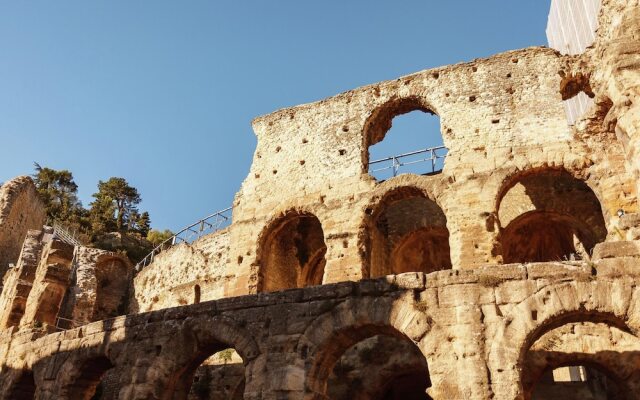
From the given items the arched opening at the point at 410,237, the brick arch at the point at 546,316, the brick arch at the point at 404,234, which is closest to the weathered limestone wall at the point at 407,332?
the brick arch at the point at 546,316

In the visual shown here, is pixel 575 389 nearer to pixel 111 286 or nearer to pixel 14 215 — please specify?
pixel 111 286

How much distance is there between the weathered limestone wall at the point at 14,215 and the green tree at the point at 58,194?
5662mm

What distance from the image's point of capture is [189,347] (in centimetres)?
1017

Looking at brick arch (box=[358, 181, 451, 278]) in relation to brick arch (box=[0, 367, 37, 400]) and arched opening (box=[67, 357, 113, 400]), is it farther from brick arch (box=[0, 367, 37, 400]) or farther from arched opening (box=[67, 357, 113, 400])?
brick arch (box=[0, 367, 37, 400])

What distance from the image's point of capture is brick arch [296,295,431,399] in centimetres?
856

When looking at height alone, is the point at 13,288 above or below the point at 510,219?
below

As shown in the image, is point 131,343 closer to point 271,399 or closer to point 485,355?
point 271,399

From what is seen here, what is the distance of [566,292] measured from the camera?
7898mm

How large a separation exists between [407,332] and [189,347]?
4.12 meters

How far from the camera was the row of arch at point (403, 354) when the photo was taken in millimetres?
7793

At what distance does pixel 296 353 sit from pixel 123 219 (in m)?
33.5

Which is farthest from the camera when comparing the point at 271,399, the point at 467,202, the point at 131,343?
the point at 467,202

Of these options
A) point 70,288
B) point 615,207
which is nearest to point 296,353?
point 615,207

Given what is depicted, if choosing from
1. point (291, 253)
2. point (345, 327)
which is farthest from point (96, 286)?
point (345, 327)
